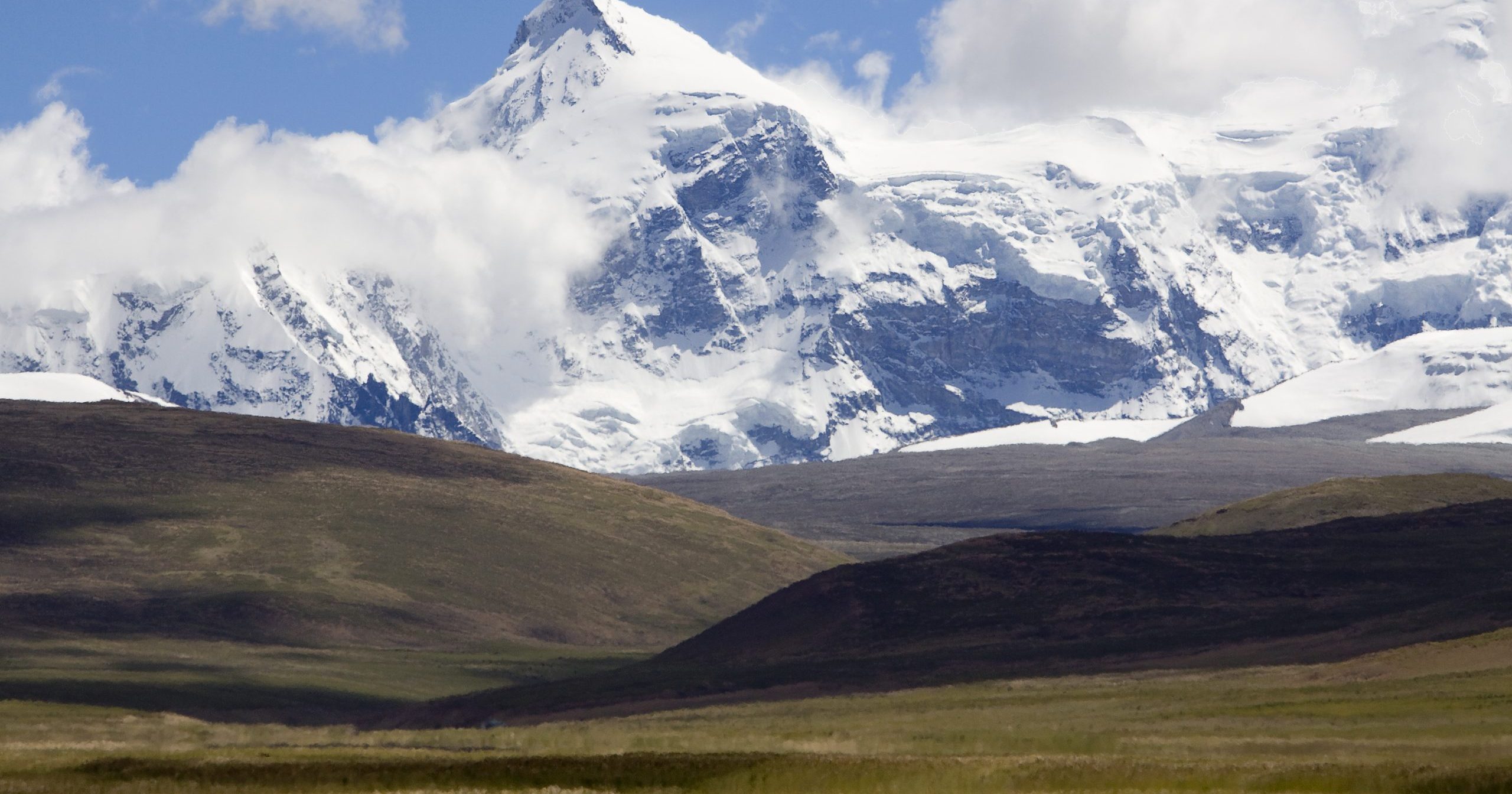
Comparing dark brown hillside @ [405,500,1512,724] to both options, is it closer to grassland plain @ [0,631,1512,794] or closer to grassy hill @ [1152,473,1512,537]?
grassy hill @ [1152,473,1512,537]

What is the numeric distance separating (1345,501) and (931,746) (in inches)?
4701

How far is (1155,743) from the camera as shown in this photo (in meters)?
70.2

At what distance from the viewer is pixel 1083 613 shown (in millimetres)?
142875

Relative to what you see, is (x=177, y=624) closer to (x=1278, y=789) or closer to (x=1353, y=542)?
(x=1353, y=542)

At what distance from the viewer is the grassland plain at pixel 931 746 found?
55.5 meters

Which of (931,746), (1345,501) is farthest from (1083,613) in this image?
(931,746)

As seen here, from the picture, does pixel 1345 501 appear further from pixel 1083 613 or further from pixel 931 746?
pixel 931 746

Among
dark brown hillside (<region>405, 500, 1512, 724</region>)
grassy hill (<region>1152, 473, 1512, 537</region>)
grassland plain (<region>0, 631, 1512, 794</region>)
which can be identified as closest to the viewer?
grassland plain (<region>0, 631, 1512, 794</region>)

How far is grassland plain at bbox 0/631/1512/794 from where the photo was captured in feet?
182

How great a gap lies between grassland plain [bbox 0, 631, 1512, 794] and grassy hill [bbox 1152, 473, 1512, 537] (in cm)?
7252

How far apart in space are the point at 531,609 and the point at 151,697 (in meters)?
64.3

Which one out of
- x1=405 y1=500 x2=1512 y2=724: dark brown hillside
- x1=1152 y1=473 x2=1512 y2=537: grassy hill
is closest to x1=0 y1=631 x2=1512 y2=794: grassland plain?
x1=405 y1=500 x2=1512 y2=724: dark brown hillside

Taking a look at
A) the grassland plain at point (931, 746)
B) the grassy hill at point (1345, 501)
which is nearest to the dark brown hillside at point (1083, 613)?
the grassy hill at point (1345, 501)

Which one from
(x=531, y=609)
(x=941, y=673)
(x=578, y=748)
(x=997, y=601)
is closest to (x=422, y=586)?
(x=531, y=609)
